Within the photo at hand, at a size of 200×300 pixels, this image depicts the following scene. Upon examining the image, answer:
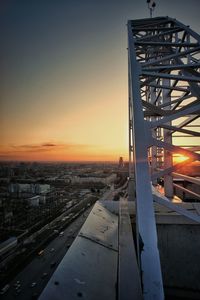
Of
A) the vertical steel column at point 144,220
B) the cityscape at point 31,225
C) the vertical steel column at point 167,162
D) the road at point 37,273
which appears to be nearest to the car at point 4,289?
the cityscape at point 31,225

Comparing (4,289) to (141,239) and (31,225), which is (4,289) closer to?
(31,225)

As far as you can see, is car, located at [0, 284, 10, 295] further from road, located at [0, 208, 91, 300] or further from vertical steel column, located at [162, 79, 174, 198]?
vertical steel column, located at [162, 79, 174, 198]

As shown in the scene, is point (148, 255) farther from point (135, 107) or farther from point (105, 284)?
point (135, 107)

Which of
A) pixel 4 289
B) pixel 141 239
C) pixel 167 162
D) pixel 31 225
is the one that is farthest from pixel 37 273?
pixel 141 239

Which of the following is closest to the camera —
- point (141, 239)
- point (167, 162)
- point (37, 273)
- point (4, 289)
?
point (141, 239)

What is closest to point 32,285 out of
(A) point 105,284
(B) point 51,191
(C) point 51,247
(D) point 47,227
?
(C) point 51,247

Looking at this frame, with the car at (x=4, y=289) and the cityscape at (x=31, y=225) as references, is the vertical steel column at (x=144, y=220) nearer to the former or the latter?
the cityscape at (x=31, y=225)
